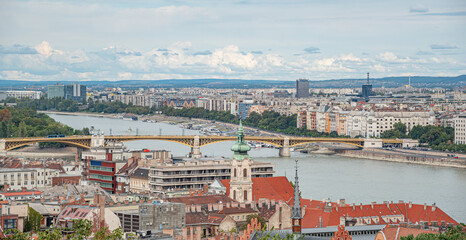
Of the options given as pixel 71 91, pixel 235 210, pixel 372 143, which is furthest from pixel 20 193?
pixel 71 91

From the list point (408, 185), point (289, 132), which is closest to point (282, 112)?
point (289, 132)

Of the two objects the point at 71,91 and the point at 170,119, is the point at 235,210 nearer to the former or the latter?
the point at 170,119

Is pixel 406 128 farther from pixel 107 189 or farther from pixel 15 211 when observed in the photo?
pixel 15 211

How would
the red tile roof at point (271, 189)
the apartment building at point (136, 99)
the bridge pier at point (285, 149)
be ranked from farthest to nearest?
the apartment building at point (136, 99) → the bridge pier at point (285, 149) → the red tile roof at point (271, 189)

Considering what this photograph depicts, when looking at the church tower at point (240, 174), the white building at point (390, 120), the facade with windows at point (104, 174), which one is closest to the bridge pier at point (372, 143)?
the white building at point (390, 120)

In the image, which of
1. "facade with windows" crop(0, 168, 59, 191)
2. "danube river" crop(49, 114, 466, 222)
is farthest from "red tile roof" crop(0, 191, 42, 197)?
"danube river" crop(49, 114, 466, 222)

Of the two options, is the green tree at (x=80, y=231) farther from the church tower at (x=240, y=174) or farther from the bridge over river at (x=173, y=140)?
the bridge over river at (x=173, y=140)
